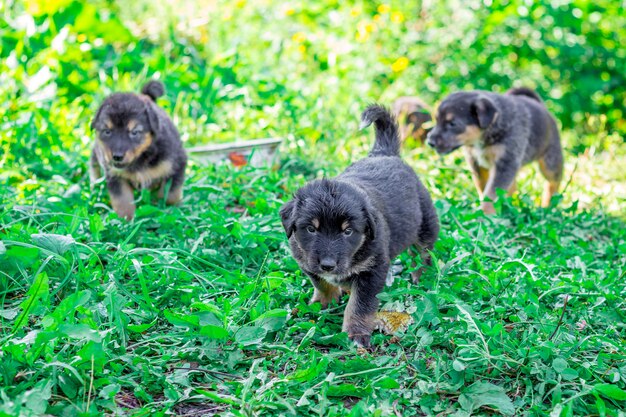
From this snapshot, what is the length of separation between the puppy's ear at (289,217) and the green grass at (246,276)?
389 mm

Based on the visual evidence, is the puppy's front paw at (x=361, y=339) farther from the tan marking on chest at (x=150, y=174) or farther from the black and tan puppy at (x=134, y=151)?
the tan marking on chest at (x=150, y=174)

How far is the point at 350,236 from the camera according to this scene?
396 centimetres

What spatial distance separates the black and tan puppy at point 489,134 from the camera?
24.1 feet

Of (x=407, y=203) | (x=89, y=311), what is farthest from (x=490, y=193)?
(x=89, y=311)

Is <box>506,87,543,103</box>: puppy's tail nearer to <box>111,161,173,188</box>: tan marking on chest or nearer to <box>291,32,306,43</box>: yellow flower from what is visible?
<box>291,32,306,43</box>: yellow flower

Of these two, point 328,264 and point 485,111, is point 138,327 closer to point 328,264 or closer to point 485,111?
point 328,264

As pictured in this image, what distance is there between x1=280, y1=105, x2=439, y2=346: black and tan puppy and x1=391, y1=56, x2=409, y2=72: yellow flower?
21.3 ft

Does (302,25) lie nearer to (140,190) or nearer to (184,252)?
(140,190)

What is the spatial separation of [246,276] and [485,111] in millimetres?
3663

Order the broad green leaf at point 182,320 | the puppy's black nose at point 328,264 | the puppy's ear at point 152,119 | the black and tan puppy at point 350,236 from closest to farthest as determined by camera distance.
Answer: the broad green leaf at point 182,320
the puppy's black nose at point 328,264
the black and tan puppy at point 350,236
the puppy's ear at point 152,119

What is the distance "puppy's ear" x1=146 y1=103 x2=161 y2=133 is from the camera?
6.10m

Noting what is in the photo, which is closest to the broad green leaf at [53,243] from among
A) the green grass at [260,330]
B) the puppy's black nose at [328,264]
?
the green grass at [260,330]

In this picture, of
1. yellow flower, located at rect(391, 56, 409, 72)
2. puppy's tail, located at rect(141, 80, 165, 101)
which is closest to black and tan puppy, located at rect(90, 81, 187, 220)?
puppy's tail, located at rect(141, 80, 165, 101)

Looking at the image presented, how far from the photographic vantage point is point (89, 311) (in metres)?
3.62
